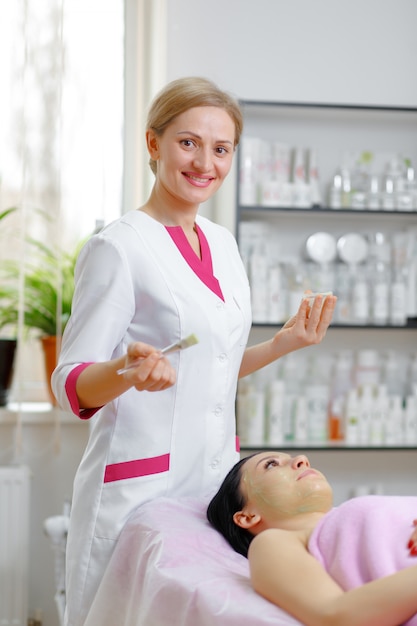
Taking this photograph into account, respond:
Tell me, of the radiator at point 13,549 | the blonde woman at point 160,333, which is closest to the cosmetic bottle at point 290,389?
the radiator at point 13,549

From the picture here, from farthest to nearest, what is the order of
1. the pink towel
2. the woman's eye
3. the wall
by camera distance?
the wall, the woman's eye, the pink towel

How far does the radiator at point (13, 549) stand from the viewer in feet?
10.2

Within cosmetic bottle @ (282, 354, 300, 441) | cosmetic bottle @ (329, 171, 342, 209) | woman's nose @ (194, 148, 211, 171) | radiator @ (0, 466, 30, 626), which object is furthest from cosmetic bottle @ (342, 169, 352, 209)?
woman's nose @ (194, 148, 211, 171)

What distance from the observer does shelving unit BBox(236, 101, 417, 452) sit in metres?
3.31

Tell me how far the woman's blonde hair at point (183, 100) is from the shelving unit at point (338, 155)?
1689 mm

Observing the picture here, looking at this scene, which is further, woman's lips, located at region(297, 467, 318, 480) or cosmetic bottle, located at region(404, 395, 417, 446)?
cosmetic bottle, located at region(404, 395, 417, 446)

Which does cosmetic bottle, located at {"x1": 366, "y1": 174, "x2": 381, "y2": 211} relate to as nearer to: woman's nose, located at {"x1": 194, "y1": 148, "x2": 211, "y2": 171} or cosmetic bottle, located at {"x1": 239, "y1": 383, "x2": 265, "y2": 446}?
cosmetic bottle, located at {"x1": 239, "y1": 383, "x2": 265, "y2": 446}

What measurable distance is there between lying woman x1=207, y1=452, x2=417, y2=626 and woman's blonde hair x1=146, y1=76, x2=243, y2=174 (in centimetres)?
59

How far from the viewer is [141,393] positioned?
5.01 feet

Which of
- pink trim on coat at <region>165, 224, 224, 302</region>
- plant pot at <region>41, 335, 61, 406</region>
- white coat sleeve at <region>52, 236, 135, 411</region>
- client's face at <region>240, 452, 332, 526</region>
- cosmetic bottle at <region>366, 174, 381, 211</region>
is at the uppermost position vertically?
cosmetic bottle at <region>366, 174, 381, 211</region>

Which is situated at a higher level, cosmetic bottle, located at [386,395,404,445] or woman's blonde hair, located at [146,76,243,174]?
woman's blonde hair, located at [146,76,243,174]

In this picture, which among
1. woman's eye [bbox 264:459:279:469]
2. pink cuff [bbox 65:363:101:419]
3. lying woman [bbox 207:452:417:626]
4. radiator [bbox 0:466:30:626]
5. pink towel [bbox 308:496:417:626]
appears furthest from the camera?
radiator [bbox 0:466:30:626]

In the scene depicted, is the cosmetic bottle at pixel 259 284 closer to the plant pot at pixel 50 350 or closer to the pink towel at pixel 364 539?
the plant pot at pixel 50 350

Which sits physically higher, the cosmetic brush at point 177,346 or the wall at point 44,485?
the cosmetic brush at point 177,346
